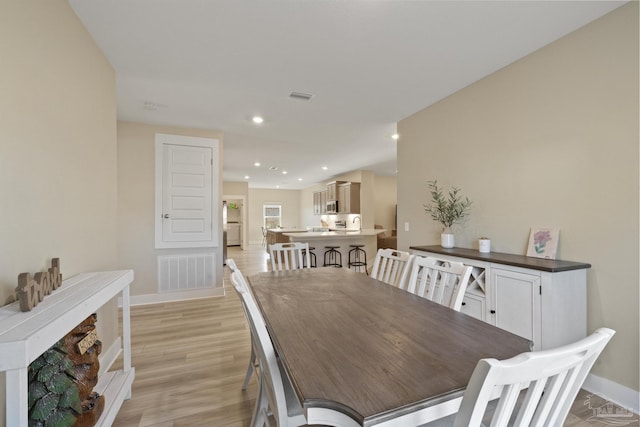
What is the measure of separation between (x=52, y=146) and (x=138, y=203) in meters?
2.59

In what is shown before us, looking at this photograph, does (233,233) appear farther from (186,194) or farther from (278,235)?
(186,194)

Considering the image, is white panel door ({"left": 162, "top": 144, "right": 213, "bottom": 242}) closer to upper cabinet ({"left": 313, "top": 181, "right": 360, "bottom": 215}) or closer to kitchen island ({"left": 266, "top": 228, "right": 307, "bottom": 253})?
kitchen island ({"left": 266, "top": 228, "right": 307, "bottom": 253})

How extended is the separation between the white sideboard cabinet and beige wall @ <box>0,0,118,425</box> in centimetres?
291

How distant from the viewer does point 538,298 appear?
→ 1919 mm

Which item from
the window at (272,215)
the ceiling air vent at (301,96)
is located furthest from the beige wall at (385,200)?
the ceiling air vent at (301,96)

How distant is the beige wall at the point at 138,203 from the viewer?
3885 mm

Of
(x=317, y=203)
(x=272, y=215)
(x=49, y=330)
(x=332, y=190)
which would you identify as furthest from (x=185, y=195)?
(x=272, y=215)

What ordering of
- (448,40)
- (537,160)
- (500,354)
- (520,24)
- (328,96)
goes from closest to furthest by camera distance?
(500,354), (520,24), (448,40), (537,160), (328,96)

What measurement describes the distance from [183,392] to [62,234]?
1333mm

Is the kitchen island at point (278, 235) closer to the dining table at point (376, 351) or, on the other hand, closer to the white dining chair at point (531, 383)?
the dining table at point (376, 351)

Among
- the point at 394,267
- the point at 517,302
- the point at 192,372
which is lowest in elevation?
the point at 192,372

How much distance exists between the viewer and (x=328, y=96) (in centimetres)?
315

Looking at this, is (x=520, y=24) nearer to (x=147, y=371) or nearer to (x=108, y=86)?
(x=108, y=86)

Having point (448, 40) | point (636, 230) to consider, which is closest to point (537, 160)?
point (636, 230)
